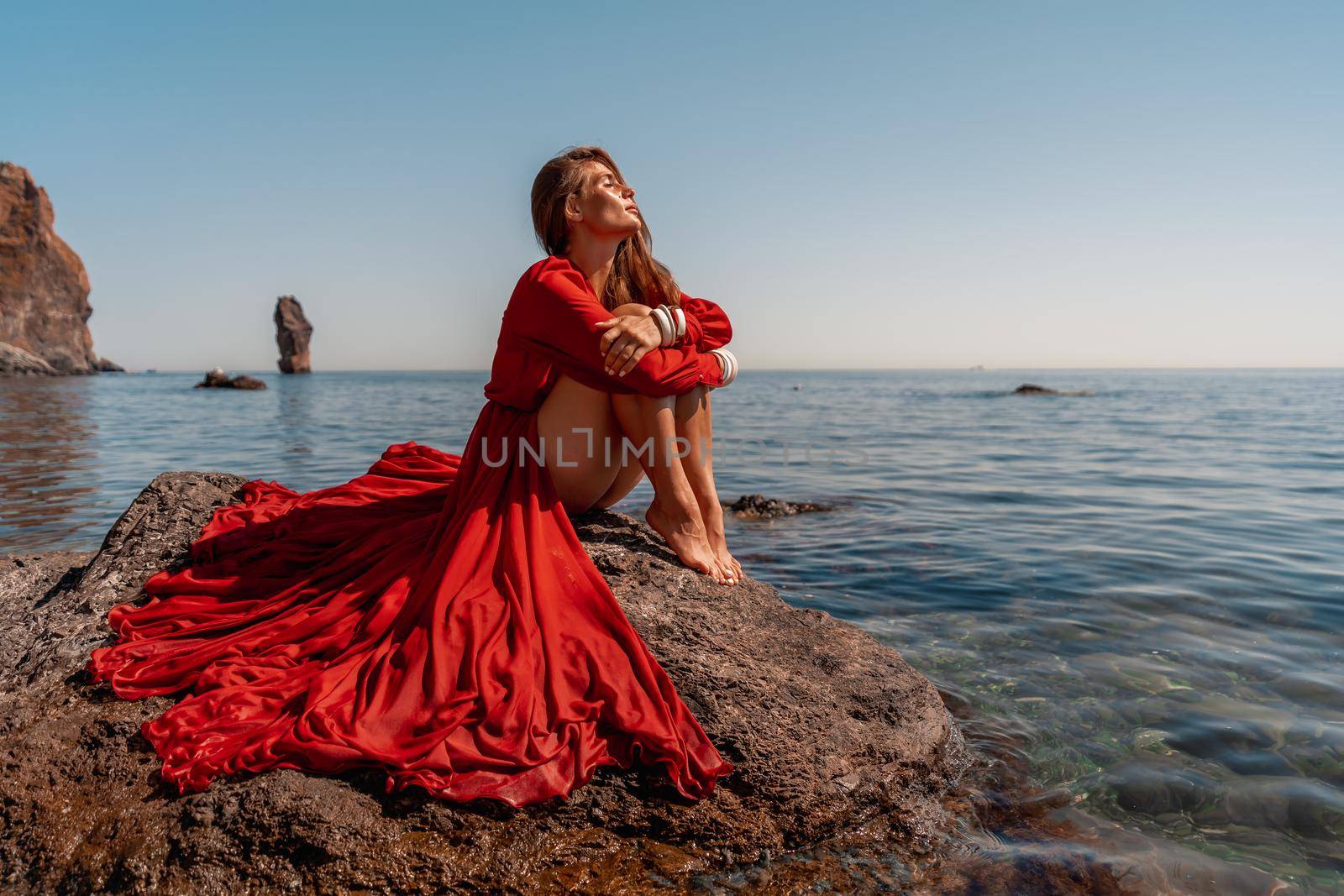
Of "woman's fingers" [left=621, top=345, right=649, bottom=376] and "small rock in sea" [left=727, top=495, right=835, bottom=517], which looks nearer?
"woman's fingers" [left=621, top=345, right=649, bottom=376]

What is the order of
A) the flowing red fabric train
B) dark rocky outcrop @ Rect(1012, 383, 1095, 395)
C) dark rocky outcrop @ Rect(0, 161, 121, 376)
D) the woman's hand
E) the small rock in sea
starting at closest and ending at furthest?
the flowing red fabric train
the woman's hand
the small rock in sea
dark rocky outcrop @ Rect(1012, 383, 1095, 395)
dark rocky outcrop @ Rect(0, 161, 121, 376)

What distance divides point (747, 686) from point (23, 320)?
99.2m

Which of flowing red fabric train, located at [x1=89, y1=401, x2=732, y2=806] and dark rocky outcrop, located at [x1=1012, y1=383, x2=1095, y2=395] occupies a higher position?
dark rocky outcrop, located at [x1=1012, y1=383, x2=1095, y2=395]

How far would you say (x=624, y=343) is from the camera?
3363mm

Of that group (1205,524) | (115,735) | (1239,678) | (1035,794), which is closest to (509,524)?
(115,735)

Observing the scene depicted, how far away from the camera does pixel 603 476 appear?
3.99 m

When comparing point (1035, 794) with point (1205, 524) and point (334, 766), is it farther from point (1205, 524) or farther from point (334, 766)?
point (1205, 524)

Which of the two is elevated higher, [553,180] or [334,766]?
[553,180]

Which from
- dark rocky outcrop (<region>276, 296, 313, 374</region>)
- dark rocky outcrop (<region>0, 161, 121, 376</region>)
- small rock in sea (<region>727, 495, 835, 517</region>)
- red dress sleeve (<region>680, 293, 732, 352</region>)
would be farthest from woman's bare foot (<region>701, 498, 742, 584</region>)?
dark rocky outcrop (<region>276, 296, 313, 374</region>)

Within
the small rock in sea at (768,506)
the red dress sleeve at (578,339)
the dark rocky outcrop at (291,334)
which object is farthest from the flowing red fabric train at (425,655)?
the dark rocky outcrop at (291,334)

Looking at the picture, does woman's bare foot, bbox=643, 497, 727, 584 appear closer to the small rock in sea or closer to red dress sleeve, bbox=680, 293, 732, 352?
red dress sleeve, bbox=680, 293, 732, 352

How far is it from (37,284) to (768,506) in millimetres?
96557

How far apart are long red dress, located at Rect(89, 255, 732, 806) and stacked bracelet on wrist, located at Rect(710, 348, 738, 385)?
0.22 ft

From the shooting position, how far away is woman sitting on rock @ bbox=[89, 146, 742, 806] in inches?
111
